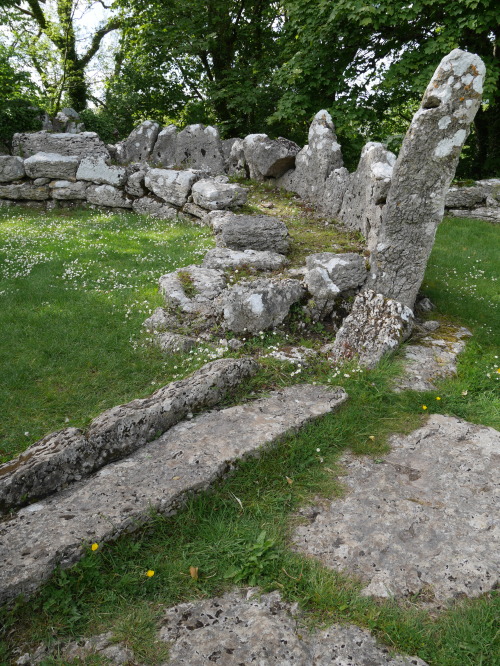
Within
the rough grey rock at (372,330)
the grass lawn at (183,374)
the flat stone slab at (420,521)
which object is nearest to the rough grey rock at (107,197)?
the grass lawn at (183,374)

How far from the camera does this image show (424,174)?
24.7 ft

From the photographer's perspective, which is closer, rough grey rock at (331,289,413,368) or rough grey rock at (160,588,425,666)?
rough grey rock at (160,588,425,666)

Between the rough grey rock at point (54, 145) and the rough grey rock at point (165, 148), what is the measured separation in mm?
2044

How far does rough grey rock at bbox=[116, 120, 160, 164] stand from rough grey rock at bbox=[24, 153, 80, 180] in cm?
182

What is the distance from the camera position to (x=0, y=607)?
11.2 ft

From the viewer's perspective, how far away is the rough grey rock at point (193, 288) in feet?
27.9

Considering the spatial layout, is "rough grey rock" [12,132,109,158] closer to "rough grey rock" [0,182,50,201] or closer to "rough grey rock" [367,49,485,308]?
"rough grey rock" [0,182,50,201]

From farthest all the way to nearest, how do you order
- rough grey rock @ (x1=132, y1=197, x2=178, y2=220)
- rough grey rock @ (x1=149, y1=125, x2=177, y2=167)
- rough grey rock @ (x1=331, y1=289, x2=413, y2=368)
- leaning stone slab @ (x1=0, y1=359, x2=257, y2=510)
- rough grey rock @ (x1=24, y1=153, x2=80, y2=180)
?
rough grey rock @ (x1=149, y1=125, x2=177, y2=167) < rough grey rock @ (x1=24, y1=153, x2=80, y2=180) < rough grey rock @ (x1=132, y1=197, x2=178, y2=220) < rough grey rock @ (x1=331, y1=289, x2=413, y2=368) < leaning stone slab @ (x1=0, y1=359, x2=257, y2=510)

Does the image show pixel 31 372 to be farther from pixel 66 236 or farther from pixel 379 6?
pixel 379 6

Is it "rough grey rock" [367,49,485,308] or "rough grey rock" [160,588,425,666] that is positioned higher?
"rough grey rock" [367,49,485,308]

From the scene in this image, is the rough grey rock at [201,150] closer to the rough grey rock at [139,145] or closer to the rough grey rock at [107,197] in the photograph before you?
the rough grey rock at [139,145]

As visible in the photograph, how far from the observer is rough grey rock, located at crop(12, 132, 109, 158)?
720 inches

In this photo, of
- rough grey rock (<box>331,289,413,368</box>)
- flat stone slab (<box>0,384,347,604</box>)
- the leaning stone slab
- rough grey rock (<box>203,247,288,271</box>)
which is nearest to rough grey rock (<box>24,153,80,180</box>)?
rough grey rock (<box>203,247,288,271</box>)

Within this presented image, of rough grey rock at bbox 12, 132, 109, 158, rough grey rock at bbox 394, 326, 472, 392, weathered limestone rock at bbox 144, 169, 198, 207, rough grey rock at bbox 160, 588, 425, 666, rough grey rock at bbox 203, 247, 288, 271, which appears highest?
rough grey rock at bbox 12, 132, 109, 158
